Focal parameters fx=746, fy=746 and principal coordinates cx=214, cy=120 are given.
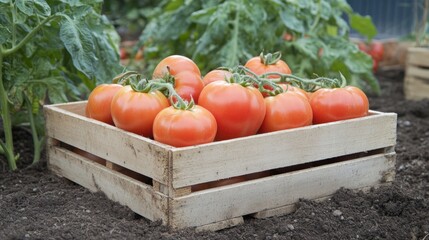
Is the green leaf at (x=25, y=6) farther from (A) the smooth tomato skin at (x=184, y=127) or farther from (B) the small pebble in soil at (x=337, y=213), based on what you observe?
(B) the small pebble in soil at (x=337, y=213)

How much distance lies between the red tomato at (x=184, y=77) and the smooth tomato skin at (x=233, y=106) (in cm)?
13

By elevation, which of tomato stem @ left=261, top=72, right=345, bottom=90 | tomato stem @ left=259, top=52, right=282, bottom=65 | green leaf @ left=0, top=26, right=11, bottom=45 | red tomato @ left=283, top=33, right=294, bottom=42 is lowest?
red tomato @ left=283, top=33, right=294, bottom=42

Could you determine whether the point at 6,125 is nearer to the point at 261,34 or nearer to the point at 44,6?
the point at 44,6

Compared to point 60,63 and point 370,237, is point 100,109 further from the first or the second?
point 370,237

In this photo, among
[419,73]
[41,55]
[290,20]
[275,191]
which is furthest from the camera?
[419,73]

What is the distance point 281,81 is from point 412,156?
1.28m

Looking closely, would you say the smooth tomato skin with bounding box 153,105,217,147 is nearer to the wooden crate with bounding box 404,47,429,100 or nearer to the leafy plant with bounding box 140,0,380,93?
the leafy plant with bounding box 140,0,380,93

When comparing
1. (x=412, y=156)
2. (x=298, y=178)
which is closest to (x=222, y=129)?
(x=298, y=178)

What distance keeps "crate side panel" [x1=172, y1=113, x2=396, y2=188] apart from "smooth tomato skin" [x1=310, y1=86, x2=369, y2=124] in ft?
0.18

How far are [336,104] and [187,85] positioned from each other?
2.16 ft

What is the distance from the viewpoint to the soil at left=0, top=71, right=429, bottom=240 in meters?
2.81

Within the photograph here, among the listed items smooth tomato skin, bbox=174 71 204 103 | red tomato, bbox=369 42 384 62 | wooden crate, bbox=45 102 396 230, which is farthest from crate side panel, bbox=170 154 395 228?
red tomato, bbox=369 42 384 62

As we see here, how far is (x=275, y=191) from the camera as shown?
306cm

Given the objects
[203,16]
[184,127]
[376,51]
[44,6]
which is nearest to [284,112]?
[184,127]
